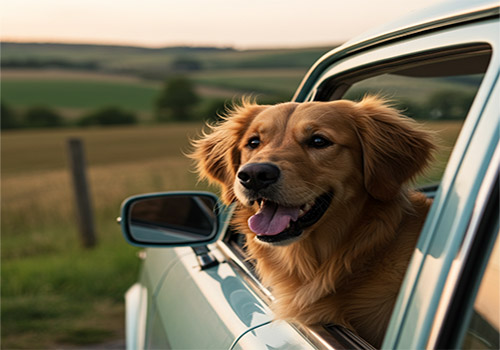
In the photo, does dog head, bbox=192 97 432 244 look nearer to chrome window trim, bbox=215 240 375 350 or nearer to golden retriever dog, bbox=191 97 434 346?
golden retriever dog, bbox=191 97 434 346

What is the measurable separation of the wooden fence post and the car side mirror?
5.93 meters

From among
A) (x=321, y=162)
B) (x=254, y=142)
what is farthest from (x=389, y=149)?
(x=254, y=142)

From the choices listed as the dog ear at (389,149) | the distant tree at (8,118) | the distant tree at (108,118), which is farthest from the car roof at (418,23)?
the distant tree at (108,118)

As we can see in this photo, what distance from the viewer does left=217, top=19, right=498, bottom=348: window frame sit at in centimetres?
112

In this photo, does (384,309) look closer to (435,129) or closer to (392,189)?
(392,189)

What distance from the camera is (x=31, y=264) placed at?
7.50 meters

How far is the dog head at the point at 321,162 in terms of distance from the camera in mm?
2158

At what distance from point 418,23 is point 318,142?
83cm

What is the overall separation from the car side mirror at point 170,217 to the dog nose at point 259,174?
0.59 metres

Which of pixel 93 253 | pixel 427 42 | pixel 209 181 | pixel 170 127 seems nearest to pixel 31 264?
pixel 93 253

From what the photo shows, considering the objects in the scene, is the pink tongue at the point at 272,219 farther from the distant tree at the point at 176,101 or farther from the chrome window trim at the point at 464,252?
the distant tree at the point at 176,101

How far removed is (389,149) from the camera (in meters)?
2.22

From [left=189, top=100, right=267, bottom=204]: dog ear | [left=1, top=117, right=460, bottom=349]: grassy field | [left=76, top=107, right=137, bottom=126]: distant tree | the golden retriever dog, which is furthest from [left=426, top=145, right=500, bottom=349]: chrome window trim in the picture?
[left=76, top=107, right=137, bottom=126]: distant tree

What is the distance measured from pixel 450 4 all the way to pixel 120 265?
21.3 ft
